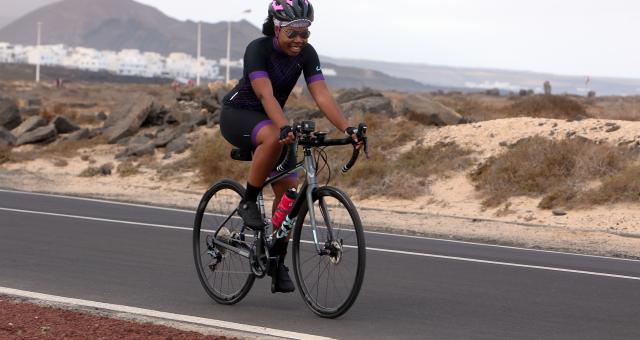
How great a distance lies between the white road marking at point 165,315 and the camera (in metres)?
7.12

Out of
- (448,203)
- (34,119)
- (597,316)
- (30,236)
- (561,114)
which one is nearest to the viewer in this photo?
(597,316)

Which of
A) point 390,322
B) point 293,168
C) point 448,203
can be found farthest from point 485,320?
point 448,203

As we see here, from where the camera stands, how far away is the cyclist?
733 centimetres

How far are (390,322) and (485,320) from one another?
2.20 ft

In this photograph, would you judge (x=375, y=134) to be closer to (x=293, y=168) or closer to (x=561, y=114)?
(x=561, y=114)

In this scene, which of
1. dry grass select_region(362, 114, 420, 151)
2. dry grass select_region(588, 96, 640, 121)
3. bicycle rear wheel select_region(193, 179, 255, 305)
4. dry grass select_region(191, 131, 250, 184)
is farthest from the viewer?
dry grass select_region(588, 96, 640, 121)

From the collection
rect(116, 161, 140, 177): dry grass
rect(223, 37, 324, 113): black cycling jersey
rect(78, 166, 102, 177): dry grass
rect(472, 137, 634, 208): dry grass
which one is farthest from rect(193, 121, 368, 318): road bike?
rect(78, 166, 102, 177): dry grass

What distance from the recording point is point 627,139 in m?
21.2

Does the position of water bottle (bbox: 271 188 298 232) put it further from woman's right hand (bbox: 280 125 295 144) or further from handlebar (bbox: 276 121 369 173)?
woman's right hand (bbox: 280 125 295 144)

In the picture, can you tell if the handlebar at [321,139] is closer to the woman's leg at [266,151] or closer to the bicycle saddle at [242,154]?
the woman's leg at [266,151]

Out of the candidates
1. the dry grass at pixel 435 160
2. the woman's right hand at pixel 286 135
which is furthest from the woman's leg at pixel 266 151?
the dry grass at pixel 435 160

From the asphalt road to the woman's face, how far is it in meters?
1.76

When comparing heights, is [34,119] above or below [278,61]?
below

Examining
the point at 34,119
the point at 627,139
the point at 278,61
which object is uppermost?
the point at 278,61
